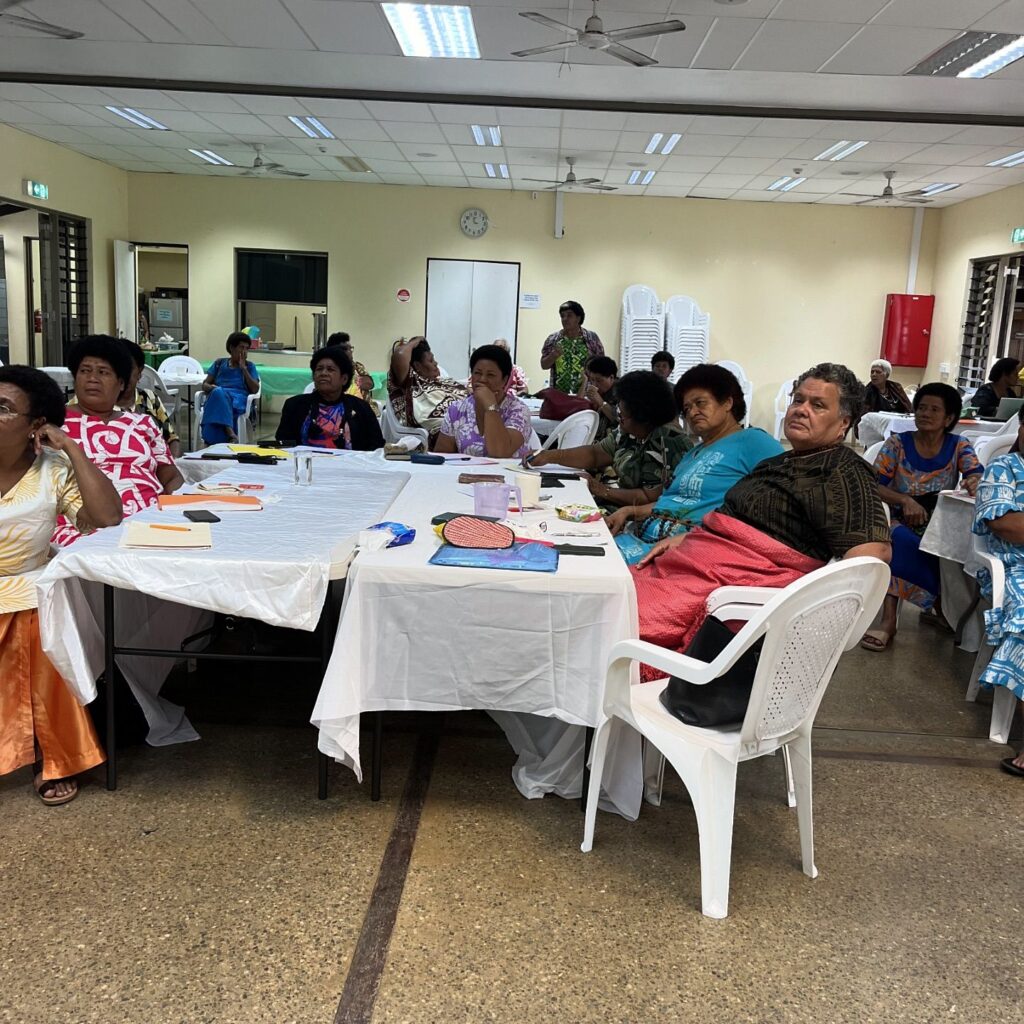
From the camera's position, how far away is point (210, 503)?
8.54 feet

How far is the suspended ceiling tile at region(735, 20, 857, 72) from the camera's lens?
5.44 meters

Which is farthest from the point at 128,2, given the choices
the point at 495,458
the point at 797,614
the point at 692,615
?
the point at 797,614

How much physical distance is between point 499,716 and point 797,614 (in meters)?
1.05

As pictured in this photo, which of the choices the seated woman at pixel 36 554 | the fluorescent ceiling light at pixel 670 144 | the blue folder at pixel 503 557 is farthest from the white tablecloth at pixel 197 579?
the fluorescent ceiling light at pixel 670 144

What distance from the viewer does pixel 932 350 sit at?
39.6 feet

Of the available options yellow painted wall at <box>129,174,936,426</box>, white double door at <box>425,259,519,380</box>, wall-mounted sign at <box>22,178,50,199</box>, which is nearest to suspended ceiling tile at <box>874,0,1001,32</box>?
yellow painted wall at <box>129,174,936,426</box>

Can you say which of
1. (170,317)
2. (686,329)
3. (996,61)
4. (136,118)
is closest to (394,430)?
(996,61)

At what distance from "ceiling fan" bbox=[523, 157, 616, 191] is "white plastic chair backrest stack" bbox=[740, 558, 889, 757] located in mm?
8744

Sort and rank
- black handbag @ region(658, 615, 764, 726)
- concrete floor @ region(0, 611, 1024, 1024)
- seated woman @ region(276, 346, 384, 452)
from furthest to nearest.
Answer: seated woman @ region(276, 346, 384, 452) < black handbag @ region(658, 615, 764, 726) < concrete floor @ region(0, 611, 1024, 1024)

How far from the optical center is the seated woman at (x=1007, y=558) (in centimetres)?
279

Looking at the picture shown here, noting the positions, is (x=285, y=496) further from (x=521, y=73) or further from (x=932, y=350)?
(x=932, y=350)

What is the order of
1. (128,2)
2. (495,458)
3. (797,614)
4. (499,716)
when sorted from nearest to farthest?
1. (797,614)
2. (499,716)
3. (495,458)
4. (128,2)

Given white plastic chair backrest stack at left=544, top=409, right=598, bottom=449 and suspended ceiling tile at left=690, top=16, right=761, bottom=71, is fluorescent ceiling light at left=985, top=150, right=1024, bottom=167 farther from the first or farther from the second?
white plastic chair backrest stack at left=544, top=409, right=598, bottom=449

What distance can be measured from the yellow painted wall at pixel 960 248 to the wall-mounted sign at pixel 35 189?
10971 mm
